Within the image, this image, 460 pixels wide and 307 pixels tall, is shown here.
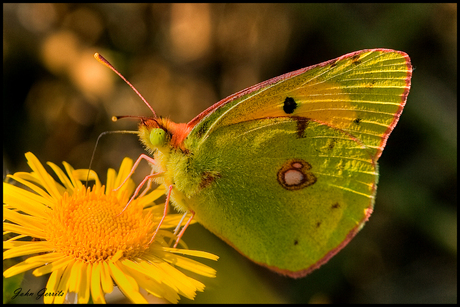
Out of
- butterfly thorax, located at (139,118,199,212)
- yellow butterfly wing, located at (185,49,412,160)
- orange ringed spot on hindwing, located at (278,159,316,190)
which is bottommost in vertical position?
butterfly thorax, located at (139,118,199,212)

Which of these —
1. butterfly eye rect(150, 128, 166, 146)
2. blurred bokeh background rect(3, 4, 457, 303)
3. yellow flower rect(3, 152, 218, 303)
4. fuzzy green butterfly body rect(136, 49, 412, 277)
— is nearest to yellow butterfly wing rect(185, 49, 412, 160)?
fuzzy green butterfly body rect(136, 49, 412, 277)

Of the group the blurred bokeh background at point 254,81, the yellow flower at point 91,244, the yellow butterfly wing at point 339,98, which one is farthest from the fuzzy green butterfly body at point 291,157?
the blurred bokeh background at point 254,81

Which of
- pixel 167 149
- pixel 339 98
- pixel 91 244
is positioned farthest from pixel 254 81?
pixel 91 244

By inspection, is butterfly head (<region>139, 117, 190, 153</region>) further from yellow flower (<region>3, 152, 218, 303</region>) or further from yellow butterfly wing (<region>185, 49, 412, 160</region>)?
yellow flower (<region>3, 152, 218, 303</region>)

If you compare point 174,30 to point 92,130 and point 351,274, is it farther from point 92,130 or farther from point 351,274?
point 351,274

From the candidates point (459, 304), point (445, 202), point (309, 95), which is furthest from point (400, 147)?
point (309, 95)

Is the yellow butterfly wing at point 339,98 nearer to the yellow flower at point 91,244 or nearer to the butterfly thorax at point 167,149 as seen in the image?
the butterfly thorax at point 167,149

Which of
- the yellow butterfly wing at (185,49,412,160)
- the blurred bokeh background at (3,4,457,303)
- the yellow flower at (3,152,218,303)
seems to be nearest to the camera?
the yellow flower at (3,152,218,303)
